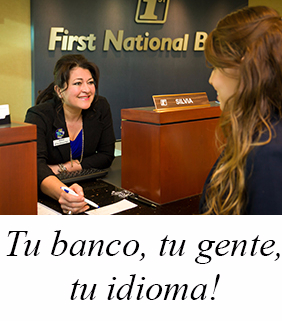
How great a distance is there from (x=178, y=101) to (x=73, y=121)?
953 mm

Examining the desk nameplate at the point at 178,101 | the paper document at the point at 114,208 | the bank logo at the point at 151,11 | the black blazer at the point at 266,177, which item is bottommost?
the paper document at the point at 114,208

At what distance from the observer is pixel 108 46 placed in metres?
4.87

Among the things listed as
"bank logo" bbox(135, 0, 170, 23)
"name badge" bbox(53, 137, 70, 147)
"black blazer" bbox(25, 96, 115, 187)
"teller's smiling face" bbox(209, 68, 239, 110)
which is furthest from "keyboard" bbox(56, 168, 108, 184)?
"bank logo" bbox(135, 0, 170, 23)

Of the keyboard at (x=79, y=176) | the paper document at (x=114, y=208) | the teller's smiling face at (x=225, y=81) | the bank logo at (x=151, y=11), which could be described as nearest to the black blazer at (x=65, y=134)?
the keyboard at (x=79, y=176)

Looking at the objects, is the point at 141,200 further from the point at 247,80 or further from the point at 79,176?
the point at 247,80

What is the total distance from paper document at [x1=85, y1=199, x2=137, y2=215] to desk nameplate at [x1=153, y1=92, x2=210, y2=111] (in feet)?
1.52

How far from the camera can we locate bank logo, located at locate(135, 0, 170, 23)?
506 cm

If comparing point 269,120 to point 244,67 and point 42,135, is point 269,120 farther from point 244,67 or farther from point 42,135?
point 42,135

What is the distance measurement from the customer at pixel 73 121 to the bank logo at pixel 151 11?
300 centimetres

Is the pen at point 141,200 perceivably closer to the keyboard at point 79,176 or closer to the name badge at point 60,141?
the keyboard at point 79,176

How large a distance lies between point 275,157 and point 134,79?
474 centimetres

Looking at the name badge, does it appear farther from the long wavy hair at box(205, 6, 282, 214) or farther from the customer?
the long wavy hair at box(205, 6, 282, 214)

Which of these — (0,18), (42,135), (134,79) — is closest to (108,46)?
(134,79)

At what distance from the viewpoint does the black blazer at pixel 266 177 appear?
2.28ft
